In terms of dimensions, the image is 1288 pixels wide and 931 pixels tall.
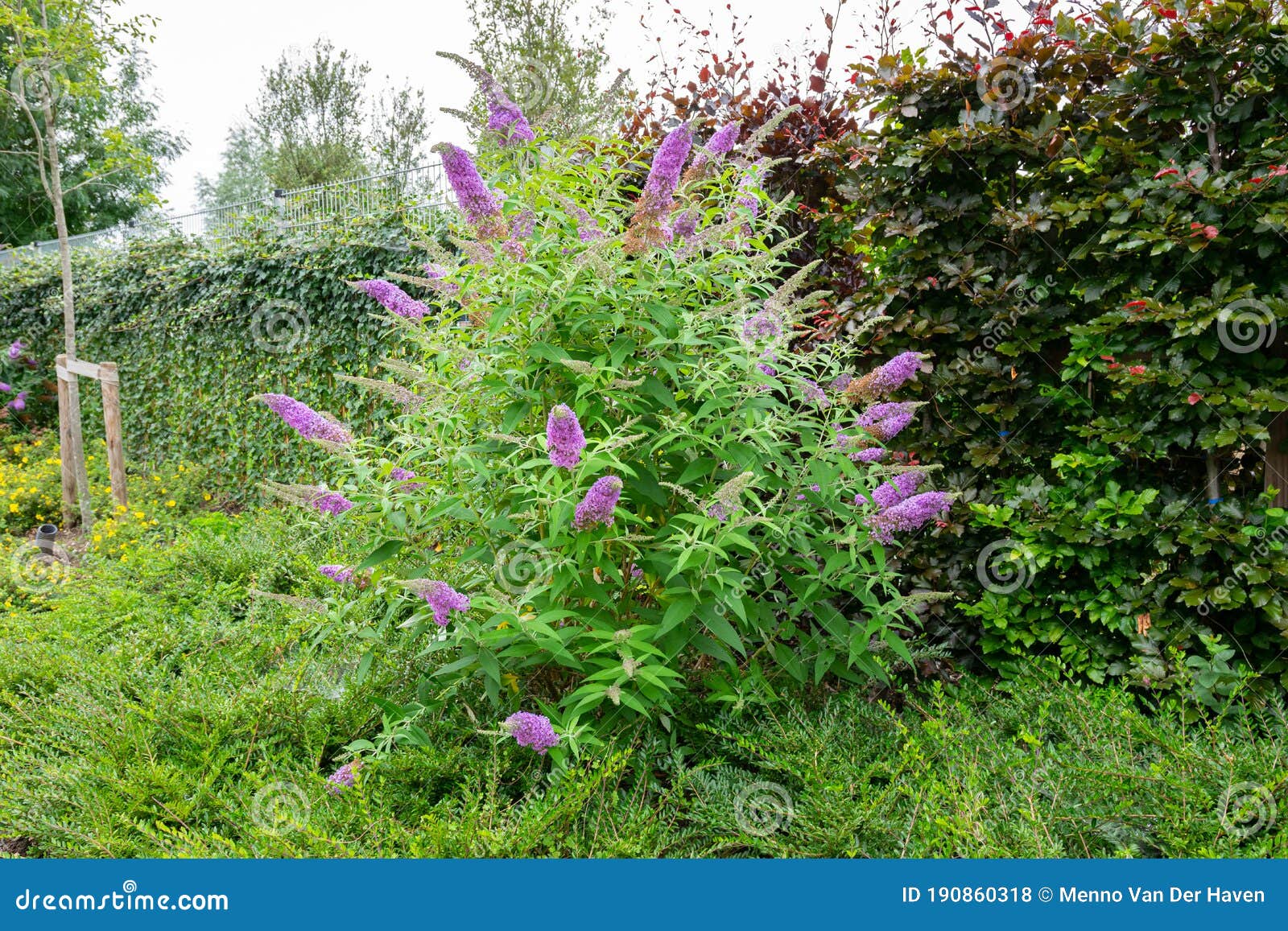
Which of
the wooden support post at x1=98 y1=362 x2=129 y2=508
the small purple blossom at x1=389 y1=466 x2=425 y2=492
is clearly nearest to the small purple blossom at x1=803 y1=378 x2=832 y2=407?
the small purple blossom at x1=389 y1=466 x2=425 y2=492

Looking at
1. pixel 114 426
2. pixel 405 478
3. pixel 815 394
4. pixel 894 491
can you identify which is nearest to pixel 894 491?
pixel 894 491

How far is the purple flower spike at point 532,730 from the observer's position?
228 cm

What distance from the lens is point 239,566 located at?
17.1 ft

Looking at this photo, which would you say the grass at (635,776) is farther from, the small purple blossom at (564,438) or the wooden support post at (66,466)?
Result: the wooden support post at (66,466)

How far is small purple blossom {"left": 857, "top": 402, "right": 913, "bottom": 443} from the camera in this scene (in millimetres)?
2723

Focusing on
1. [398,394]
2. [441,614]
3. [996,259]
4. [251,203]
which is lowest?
[441,614]

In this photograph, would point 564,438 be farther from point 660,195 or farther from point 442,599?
point 660,195

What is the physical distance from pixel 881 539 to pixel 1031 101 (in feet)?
6.35

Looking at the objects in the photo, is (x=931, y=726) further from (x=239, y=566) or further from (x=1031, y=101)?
(x=239, y=566)

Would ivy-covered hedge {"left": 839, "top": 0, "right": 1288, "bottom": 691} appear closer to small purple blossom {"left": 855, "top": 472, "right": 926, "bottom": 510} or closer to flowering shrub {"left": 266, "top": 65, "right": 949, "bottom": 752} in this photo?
small purple blossom {"left": 855, "top": 472, "right": 926, "bottom": 510}

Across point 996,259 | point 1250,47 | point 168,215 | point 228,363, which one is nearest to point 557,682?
point 996,259

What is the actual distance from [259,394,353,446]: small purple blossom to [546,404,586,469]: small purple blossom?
81 cm

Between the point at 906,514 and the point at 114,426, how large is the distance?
7.73 meters

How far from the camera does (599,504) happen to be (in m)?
2.18
